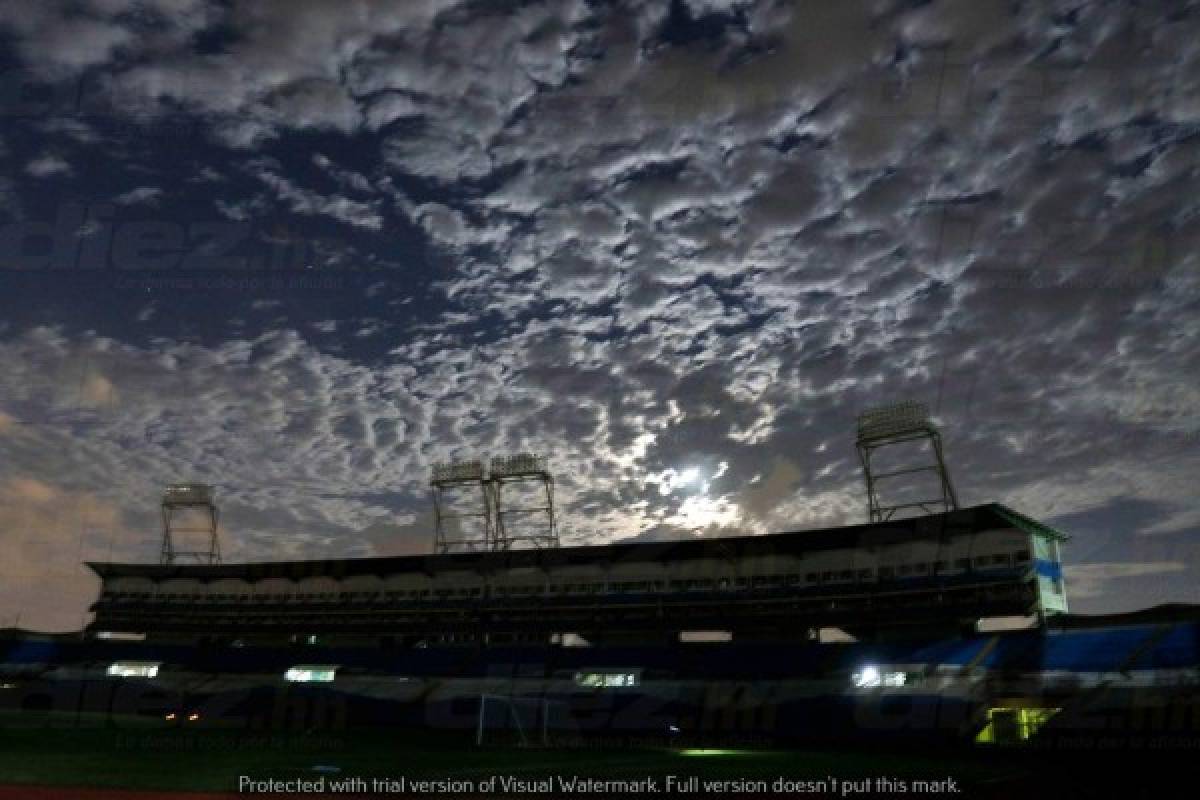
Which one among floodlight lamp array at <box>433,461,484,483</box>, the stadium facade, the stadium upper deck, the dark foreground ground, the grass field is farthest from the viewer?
floodlight lamp array at <box>433,461,484,483</box>

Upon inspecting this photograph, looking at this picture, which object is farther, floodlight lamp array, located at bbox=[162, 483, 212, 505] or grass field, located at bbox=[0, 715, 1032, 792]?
floodlight lamp array, located at bbox=[162, 483, 212, 505]

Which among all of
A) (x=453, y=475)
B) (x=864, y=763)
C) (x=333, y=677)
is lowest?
(x=864, y=763)

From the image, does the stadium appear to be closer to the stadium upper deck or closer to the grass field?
the stadium upper deck

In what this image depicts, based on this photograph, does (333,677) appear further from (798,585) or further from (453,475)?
(798,585)

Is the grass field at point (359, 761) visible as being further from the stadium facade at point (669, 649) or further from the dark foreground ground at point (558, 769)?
the stadium facade at point (669, 649)

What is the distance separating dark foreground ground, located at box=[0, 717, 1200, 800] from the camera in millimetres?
21094

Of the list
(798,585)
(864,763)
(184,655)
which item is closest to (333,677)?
(184,655)

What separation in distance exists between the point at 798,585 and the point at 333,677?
35218 millimetres

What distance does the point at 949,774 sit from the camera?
2567cm

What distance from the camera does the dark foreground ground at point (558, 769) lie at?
21.1m

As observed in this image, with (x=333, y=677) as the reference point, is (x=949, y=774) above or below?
below

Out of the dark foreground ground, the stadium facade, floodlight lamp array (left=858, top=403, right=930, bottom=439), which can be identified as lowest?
the dark foreground ground

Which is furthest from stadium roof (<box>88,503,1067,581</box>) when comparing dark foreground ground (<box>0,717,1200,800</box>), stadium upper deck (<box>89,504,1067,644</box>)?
dark foreground ground (<box>0,717,1200,800</box>)

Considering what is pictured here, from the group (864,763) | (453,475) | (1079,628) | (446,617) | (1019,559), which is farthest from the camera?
(453,475)
